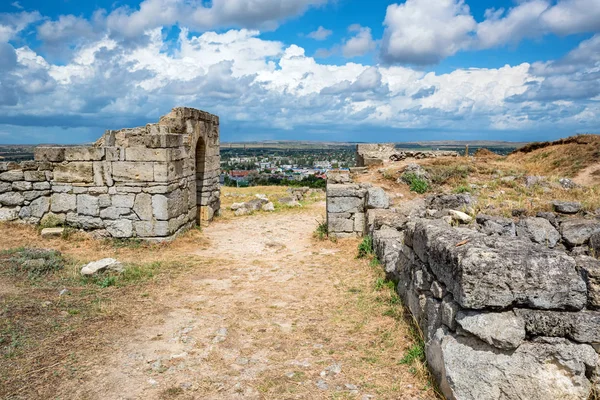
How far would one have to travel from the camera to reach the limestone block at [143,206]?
31.1 feet

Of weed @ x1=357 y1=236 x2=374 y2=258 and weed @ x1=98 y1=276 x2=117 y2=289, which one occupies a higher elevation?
weed @ x1=357 y1=236 x2=374 y2=258

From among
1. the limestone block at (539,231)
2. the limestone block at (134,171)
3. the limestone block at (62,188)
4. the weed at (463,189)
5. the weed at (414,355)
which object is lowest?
the weed at (414,355)

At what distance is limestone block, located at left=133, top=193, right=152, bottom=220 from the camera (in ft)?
31.1

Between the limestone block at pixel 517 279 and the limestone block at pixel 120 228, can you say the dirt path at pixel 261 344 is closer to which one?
the limestone block at pixel 517 279

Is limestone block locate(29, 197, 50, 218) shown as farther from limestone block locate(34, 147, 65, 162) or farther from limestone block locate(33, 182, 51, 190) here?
limestone block locate(34, 147, 65, 162)

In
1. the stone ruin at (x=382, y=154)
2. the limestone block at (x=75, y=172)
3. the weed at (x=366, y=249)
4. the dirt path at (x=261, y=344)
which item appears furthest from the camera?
the stone ruin at (x=382, y=154)

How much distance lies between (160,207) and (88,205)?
5.68 feet

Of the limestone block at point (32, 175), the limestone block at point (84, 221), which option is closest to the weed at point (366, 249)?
the limestone block at point (84, 221)

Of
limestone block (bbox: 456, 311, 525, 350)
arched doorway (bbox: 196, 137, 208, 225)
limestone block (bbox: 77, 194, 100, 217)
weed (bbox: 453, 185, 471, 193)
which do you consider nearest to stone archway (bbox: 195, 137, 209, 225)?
arched doorway (bbox: 196, 137, 208, 225)

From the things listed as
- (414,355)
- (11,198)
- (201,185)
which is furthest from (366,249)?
(11,198)

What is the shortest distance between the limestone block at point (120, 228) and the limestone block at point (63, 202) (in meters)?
1.03

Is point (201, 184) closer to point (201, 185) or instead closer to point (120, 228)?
point (201, 185)

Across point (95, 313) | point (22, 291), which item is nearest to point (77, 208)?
point (22, 291)

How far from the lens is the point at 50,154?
31.9 ft
